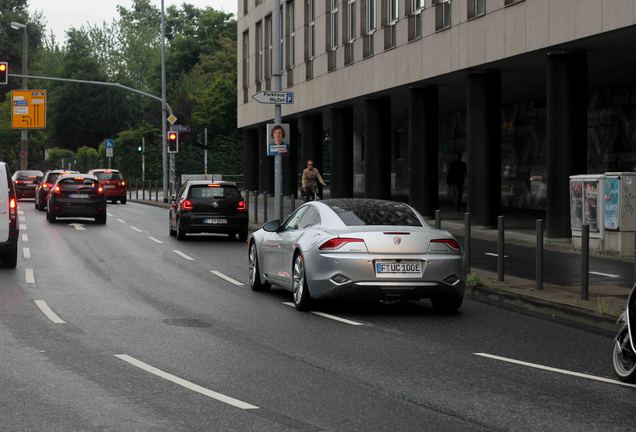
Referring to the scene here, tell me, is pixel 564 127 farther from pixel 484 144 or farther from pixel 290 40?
pixel 290 40

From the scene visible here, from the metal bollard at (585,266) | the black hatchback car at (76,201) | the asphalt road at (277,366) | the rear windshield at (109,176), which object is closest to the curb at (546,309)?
the asphalt road at (277,366)

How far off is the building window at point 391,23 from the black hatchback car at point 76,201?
9.70 m

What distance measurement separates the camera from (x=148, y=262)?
21.4m

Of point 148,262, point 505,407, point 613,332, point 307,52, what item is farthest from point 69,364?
point 307,52

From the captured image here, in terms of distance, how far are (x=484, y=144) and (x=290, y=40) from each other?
64.9ft

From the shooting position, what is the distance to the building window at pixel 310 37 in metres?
44.7

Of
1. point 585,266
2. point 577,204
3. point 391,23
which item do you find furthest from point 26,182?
point 585,266

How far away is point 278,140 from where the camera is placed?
28.7m

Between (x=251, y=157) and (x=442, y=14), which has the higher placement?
(x=442, y=14)

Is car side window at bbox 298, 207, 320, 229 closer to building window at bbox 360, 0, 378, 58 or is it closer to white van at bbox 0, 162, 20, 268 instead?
white van at bbox 0, 162, 20, 268

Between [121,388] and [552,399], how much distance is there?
10.2 feet

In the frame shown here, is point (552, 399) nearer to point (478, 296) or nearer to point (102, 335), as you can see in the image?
point (102, 335)

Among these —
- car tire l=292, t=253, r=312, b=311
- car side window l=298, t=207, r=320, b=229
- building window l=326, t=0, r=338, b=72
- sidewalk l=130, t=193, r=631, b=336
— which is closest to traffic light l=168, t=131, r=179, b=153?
building window l=326, t=0, r=338, b=72

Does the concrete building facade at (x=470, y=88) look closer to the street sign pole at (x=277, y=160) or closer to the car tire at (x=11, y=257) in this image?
the street sign pole at (x=277, y=160)
